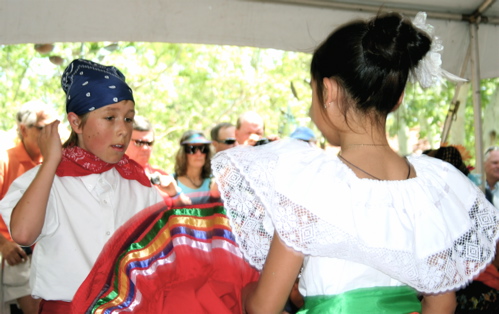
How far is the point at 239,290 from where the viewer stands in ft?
5.90

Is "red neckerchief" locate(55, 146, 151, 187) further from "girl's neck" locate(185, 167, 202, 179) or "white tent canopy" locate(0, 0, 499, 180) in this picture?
"girl's neck" locate(185, 167, 202, 179)

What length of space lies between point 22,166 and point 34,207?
252 cm

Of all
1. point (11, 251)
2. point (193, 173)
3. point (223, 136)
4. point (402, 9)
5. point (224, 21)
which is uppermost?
point (402, 9)

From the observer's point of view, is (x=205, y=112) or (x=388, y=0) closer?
(x=388, y=0)

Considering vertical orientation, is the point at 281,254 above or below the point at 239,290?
above

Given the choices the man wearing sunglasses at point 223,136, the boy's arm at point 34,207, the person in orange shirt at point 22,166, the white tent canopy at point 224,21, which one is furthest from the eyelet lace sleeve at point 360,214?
the man wearing sunglasses at point 223,136

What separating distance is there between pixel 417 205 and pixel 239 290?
0.63 meters

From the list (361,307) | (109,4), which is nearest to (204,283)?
(361,307)

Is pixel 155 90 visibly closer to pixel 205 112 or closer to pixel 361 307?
pixel 205 112

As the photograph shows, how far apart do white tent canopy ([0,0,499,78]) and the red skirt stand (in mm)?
2268

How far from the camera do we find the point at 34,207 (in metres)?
2.04

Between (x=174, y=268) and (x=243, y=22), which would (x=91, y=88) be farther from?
(x=243, y=22)

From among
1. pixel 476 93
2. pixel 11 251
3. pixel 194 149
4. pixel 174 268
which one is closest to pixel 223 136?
pixel 194 149

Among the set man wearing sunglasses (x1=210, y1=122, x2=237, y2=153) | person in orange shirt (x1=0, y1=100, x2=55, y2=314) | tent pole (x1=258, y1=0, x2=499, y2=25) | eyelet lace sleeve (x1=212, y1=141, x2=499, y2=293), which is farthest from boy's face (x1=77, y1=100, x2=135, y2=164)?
man wearing sunglasses (x1=210, y1=122, x2=237, y2=153)
